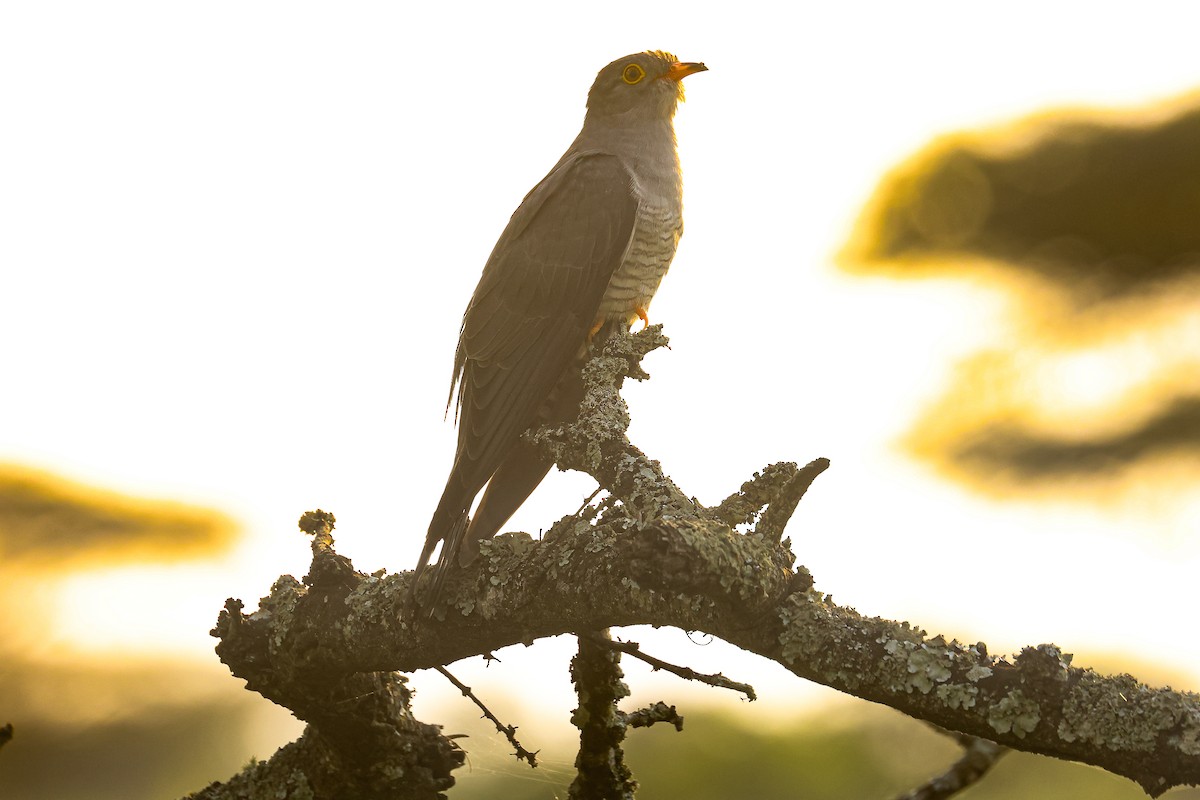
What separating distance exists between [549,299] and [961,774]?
2.16 meters

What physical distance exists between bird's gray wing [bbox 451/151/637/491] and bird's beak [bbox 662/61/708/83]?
87cm

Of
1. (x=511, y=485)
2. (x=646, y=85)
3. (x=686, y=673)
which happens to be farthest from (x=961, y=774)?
(x=646, y=85)

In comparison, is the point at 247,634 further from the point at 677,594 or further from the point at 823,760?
the point at 823,760

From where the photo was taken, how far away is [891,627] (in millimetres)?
2320

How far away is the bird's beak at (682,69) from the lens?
524 cm

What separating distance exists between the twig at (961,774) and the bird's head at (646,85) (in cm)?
333

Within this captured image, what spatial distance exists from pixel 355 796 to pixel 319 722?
0.29 meters

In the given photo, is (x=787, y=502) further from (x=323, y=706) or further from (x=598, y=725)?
(x=323, y=706)

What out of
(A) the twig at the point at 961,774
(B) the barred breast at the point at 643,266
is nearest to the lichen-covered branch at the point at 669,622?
(A) the twig at the point at 961,774

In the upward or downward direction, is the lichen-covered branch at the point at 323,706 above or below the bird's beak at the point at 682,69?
below

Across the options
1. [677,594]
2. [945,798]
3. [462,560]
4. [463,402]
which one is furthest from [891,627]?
[463,402]

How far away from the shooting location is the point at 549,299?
4.09 meters

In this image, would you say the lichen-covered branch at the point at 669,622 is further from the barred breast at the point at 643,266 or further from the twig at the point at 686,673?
the barred breast at the point at 643,266

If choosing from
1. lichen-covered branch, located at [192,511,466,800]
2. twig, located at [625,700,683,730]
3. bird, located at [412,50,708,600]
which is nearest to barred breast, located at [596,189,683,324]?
bird, located at [412,50,708,600]
